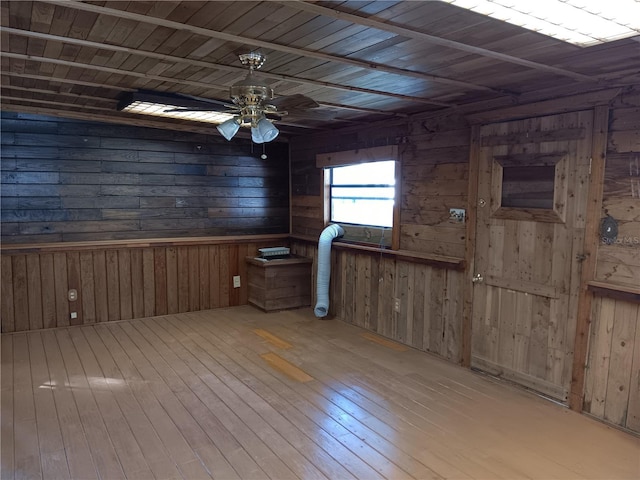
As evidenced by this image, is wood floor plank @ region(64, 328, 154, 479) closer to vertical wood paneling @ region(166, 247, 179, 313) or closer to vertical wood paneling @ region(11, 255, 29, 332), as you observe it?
vertical wood paneling @ region(11, 255, 29, 332)

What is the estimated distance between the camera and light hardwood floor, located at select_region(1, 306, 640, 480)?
8.11 feet

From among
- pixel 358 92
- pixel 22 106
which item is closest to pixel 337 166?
A: pixel 358 92

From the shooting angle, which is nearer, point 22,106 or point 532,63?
point 532,63

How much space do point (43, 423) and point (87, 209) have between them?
2830 mm

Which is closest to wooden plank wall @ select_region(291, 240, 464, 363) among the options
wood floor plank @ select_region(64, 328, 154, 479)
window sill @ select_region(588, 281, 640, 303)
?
window sill @ select_region(588, 281, 640, 303)

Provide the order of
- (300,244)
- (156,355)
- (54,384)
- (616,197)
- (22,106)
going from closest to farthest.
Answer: (616,197)
(54,384)
(156,355)
(22,106)
(300,244)

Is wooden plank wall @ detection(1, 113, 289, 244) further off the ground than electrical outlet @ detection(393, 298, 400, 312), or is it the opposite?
wooden plank wall @ detection(1, 113, 289, 244)

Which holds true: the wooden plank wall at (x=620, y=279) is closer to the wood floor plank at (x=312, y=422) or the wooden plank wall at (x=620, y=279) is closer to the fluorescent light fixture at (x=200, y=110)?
the wood floor plank at (x=312, y=422)

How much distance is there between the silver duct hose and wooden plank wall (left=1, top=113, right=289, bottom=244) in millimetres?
1262

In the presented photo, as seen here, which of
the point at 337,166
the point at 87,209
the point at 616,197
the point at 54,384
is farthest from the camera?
the point at 337,166

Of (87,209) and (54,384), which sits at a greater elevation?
(87,209)

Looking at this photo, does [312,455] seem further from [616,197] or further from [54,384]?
[616,197]

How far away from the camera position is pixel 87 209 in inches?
201

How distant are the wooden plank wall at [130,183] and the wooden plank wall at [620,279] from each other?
423 cm
